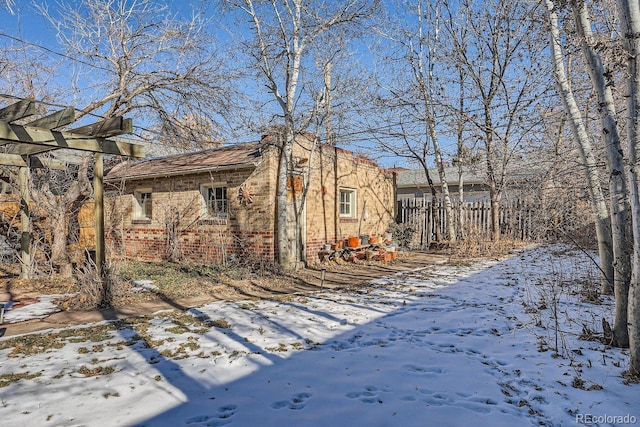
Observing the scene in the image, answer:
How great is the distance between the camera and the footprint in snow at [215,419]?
98.4 inches

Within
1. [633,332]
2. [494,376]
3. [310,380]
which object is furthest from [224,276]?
[633,332]

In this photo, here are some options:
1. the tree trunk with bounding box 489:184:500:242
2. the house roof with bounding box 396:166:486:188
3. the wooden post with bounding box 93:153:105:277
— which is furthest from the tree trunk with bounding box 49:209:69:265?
the house roof with bounding box 396:166:486:188

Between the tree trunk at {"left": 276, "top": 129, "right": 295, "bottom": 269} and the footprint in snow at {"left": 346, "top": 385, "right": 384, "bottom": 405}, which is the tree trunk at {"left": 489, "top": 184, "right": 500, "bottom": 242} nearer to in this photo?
the tree trunk at {"left": 276, "top": 129, "right": 295, "bottom": 269}

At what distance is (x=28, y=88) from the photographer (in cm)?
935

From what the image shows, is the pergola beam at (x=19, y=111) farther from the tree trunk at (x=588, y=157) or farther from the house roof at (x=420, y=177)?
the house roof at (x=420, y=177)

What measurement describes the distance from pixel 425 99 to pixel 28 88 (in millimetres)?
11471

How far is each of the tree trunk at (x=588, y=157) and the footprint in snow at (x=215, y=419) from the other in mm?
4189

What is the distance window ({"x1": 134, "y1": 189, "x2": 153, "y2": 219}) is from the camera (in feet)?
40.1

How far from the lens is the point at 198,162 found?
1091 centimetres

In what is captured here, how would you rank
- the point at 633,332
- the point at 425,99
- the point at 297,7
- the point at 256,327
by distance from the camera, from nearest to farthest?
1. the point at 633,332
2. the point at 256,327
3. the point at 297,7
4. the point at 425,99

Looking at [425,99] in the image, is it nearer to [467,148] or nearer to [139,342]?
[467,148]

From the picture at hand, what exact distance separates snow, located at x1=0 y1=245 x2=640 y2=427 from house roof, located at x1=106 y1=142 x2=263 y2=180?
16.6 feet

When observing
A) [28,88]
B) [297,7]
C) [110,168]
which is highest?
[297,7]

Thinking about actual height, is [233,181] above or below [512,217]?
above
